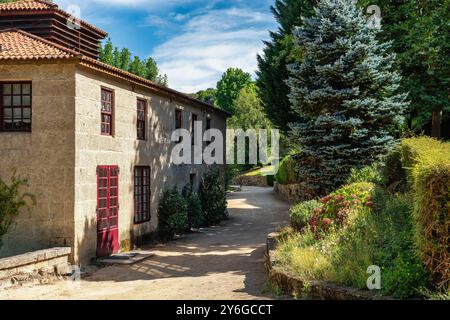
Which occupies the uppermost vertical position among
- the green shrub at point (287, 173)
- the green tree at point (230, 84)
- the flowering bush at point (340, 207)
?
the green tree at point (230, 84)

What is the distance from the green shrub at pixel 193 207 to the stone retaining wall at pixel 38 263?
9.54 m

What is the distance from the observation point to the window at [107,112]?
53.3ft

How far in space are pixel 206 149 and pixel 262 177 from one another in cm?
2884

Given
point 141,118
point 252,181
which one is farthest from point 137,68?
point 141,118

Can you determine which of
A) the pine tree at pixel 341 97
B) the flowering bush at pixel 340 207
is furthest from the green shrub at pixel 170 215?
the flowering bush at pixel 340 207

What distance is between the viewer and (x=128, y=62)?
48.1 m

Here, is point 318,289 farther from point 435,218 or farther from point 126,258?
point 126,258

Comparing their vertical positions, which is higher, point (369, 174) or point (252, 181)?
point (369, 174)

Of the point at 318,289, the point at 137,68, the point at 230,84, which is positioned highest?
the point at 230,84

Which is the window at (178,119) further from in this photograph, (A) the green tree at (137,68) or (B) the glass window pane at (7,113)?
(A) the green tree at (137,68)

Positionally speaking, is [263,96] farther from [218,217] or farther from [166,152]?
[166,152]

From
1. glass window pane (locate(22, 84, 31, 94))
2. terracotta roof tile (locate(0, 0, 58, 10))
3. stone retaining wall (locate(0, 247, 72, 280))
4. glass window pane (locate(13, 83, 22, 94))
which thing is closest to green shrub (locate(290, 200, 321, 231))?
stone retaining wall (locate(0, 247, 72, 280))

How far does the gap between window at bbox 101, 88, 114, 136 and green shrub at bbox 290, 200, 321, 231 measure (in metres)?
6.91

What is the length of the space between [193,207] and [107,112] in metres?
8.34
